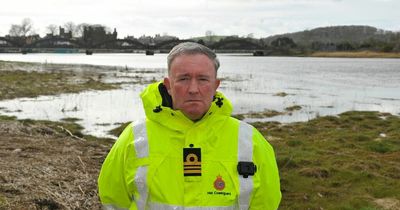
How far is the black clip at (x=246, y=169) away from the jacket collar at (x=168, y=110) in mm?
352

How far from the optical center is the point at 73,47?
172125 mm

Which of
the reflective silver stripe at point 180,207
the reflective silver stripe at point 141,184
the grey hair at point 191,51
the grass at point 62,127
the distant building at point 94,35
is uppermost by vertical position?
the distant building at point 94,35

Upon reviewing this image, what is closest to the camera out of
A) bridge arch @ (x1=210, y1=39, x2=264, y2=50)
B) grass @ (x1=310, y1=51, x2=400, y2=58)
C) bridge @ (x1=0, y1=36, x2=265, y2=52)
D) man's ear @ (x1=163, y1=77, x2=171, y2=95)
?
man's ear @ (x1=163, y1=77, x2=171, y2=95)

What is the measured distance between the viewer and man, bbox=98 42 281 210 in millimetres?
2986

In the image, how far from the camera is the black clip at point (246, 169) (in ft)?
9.91

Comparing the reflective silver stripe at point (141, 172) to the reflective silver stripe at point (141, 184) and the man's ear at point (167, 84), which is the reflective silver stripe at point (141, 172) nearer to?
the reflective silver stripe at point (141, 184)

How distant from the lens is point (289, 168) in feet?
41.1

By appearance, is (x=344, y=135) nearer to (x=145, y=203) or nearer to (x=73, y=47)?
(x=145, y=203)

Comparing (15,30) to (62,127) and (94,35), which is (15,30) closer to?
(94,35)

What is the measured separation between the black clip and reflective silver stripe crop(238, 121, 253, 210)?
3 centimetres

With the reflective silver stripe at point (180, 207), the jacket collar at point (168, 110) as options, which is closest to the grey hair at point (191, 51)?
the jacket collar at point (168, 110)

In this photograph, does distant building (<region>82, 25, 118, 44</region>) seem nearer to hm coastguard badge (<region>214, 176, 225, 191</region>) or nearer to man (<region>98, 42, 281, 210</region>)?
man (<region>98, 42, 281, 210</region>)

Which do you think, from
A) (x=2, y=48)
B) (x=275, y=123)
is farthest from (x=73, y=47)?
(x=275, y=123)

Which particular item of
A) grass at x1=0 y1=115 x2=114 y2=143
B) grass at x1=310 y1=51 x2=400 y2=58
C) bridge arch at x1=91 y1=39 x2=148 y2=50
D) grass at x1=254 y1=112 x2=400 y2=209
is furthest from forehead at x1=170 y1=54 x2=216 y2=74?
bridge arch at x1=91 y1=39 x2=148 y2=50
